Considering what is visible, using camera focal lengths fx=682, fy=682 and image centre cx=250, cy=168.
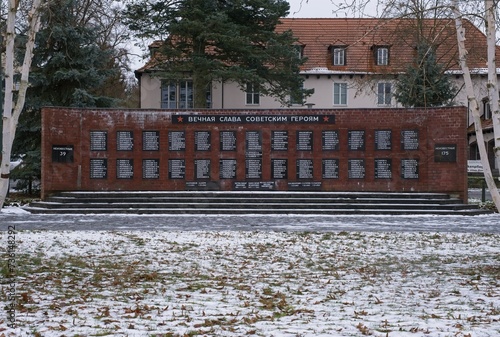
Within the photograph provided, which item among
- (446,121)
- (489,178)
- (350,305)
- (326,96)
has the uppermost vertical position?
(326,96)

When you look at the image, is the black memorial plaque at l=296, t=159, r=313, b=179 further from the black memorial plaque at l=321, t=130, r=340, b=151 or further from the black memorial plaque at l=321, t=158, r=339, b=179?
the black memorial plaque at l=321, t=130, r=340, b=151

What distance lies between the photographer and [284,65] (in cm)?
3547

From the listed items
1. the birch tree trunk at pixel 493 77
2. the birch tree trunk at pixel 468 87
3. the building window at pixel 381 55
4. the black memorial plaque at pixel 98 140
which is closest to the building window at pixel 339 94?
the building window at pixel 381 55

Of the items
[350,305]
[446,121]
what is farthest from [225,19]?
[350,305]

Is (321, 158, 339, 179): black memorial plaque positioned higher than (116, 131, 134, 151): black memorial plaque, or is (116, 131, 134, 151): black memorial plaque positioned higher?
(116, 131, 134, 151): black memorial plaque

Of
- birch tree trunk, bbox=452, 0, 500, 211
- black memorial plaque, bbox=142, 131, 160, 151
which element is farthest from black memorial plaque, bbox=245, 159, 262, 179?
birch tree trunk, bbox=452, 0, 500, 211

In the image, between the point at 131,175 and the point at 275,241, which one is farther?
the point at 131,175

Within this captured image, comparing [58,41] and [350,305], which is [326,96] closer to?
[58,41]

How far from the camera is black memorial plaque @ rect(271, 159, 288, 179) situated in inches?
979

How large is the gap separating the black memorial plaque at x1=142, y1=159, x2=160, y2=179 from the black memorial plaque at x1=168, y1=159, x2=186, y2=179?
44 centimetres

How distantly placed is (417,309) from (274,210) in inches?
607

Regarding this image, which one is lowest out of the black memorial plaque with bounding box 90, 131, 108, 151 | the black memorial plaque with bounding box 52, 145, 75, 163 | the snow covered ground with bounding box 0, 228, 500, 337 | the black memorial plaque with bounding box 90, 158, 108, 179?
the snow covered ground with bounding box 0, 228, 500, 337

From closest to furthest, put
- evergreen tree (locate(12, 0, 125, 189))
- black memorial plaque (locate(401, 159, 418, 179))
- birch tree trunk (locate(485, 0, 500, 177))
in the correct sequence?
1. birch tree trunk (locate(485, 0, 500, 177))
2. black memorial plaque (locate(401, 159, 418, 179))
3. evergreen tree (locate(12, 0, 125, 189))

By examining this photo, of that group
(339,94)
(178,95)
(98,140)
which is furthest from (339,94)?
(98,140)
